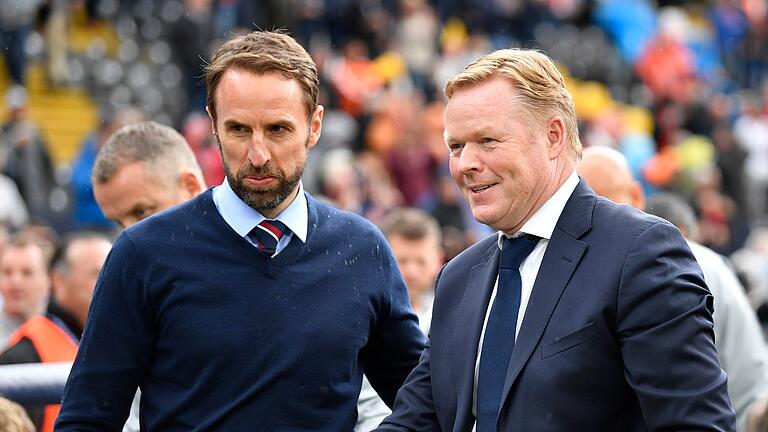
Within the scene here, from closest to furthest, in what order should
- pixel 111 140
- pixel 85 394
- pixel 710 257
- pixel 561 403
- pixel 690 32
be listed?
pixel 561 403
pixel 85 394
pixel 111 140
pixel 710 257
pixel 690 32

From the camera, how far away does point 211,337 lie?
Answer: 3.28 metres

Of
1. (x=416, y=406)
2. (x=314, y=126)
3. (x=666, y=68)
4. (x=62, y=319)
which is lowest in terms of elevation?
(x=666, y=68)

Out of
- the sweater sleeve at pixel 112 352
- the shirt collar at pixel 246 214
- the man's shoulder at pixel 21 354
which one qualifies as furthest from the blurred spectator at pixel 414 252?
the sweater sleeve at pixel 112 352

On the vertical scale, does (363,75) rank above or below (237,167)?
below

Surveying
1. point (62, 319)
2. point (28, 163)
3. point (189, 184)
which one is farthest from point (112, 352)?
point (28, 163)

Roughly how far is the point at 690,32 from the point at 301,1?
10553 millimetres

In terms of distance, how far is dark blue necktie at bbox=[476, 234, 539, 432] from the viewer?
9.94 feet

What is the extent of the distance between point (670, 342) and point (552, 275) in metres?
→ 0.37

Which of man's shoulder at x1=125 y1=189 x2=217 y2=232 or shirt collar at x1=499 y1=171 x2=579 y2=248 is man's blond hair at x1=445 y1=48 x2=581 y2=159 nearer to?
shirt collar at x1=499 y1=171 x2=579 y2=248

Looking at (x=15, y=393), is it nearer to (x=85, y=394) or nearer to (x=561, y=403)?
(x=85, y=394)

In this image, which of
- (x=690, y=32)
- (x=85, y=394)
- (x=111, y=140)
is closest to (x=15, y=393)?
(x=111, y=140)

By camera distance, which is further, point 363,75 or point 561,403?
point 363,75

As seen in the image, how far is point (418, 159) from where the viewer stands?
50.2ft

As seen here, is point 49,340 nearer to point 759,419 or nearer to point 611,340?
point 759,419
